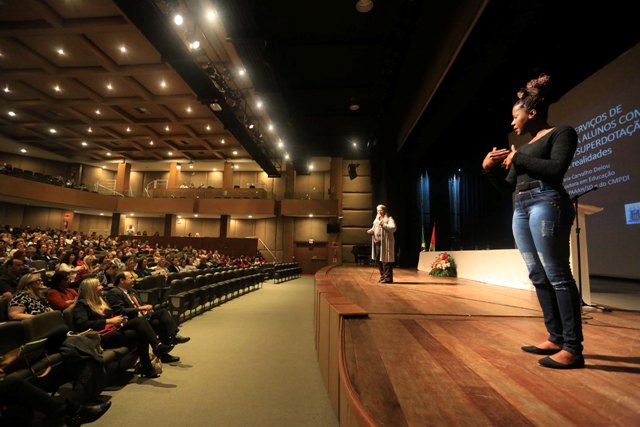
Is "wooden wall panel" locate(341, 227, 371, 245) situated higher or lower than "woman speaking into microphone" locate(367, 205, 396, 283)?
higher

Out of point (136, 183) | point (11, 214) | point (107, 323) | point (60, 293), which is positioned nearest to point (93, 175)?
point (136, 183)

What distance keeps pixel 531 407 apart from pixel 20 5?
1150cm

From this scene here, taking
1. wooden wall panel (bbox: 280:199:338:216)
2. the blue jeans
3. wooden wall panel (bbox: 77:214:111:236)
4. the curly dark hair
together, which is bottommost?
the blue jeans

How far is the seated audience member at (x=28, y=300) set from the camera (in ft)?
8.55

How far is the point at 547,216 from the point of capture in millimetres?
1271

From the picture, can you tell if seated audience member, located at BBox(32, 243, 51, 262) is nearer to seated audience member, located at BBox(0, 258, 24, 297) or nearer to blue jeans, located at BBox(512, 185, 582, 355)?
seated audience member, located at BBox(0, 258, 24, 297)

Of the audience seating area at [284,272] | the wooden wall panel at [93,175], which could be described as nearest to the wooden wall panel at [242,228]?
the audience seating area at [284,272]

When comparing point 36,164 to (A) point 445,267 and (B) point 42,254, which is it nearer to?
(B) point 42,254

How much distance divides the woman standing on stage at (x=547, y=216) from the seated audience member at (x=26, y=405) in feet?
8.28

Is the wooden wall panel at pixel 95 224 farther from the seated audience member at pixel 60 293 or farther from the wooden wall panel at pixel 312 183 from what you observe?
the seated audience member at pixel 60 293

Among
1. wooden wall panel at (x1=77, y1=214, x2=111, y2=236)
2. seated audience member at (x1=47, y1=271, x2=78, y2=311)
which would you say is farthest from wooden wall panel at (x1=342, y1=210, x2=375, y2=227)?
wooden wall panel at (x1=77, y1=214, x2=111, y2=236)

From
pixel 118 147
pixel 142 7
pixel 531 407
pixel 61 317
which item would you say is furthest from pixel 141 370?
pixel 118 147

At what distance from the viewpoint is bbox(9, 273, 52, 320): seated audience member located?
103 inches

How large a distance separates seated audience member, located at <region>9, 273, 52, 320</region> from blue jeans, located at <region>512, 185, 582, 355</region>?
3.56 metres
